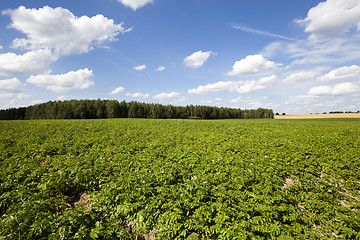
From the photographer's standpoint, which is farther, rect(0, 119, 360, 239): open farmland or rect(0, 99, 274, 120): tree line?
rect(0, 99, 274, 120): tree line

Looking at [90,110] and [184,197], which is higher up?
[90,110]

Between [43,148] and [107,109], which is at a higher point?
[107,109]

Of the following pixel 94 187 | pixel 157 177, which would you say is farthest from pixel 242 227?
pixel 94 187

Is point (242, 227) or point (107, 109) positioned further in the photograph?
point (107, 109)

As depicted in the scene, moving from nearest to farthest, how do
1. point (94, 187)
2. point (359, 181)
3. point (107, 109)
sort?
point (94, 187) → point (359, 181) → point (107, 109)

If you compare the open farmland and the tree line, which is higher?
the tree line

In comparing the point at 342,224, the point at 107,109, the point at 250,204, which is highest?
the point at 107,109

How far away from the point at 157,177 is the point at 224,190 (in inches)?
121

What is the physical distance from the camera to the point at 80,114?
7100cm

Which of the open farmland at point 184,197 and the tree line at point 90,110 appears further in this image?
the tree line at point 90,110

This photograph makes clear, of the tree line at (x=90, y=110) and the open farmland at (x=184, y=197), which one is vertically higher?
Result: the tree line at (x=90, y=110)

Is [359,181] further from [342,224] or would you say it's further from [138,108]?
[138,108]

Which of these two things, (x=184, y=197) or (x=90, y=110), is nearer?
(x=184, y=197)

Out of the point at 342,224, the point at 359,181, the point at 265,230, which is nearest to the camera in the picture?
the point at 265,230
